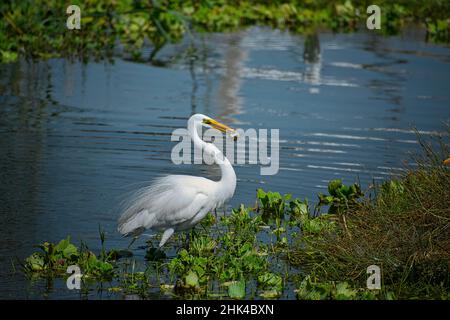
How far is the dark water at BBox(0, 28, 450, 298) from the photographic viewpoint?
998cm

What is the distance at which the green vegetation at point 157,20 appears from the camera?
18.8 meters

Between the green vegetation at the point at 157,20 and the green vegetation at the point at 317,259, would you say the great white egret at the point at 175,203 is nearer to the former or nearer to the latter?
the green vegetation at the point at 317,259

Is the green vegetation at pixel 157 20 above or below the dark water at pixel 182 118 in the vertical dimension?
above

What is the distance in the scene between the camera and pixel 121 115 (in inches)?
571

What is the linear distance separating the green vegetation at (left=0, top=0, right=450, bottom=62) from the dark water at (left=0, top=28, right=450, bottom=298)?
77cm

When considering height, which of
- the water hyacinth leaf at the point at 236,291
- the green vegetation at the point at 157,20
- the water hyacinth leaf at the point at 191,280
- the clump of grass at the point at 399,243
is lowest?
the water hyacinth leaf at the point at 236,291

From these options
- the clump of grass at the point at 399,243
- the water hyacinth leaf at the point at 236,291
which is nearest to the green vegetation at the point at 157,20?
the clump of grass at the point at 399,243

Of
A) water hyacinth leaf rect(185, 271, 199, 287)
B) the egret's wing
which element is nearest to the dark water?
the egret's wing

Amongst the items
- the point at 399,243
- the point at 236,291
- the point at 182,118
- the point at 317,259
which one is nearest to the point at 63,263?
the point at 236,291

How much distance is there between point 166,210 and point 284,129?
5951 mm

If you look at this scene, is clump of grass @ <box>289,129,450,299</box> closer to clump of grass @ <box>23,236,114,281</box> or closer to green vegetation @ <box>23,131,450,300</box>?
green vegetation @ <box>23,131,450,300</box>

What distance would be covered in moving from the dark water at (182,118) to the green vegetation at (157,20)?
2.51ft

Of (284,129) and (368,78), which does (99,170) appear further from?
(368,78)

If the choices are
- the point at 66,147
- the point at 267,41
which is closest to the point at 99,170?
the point at 66,147
